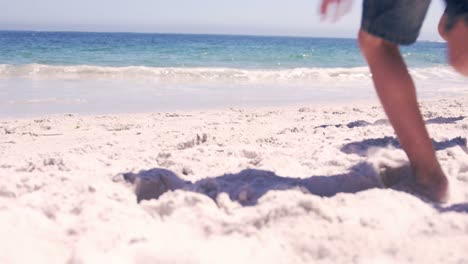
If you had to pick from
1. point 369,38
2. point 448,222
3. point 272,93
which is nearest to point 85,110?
point 272,93

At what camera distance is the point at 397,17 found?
1.60 m

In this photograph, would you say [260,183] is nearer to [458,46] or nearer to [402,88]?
[402,88]

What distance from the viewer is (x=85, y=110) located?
16.7ft

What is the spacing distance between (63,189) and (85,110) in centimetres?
362

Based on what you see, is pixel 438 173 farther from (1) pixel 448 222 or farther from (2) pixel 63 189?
(2) pixel 63 189

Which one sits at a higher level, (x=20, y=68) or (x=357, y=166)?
(x=357, y=166)

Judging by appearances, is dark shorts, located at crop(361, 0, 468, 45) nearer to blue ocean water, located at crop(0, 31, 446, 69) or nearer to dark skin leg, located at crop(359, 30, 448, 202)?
dark skin leg, located at crop(359, 30, 448, 202)

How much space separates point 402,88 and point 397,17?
241 millimetres

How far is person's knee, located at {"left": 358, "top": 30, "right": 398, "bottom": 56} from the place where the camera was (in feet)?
5.48

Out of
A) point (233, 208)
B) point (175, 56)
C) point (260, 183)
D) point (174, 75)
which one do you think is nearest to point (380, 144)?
point (260, 183)

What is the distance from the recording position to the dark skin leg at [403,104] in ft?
5.49

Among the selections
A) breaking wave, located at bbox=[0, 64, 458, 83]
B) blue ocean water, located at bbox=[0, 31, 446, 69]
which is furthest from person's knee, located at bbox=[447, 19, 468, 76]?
blue ocean water, located at bbox=[0, 31, 446, 69]

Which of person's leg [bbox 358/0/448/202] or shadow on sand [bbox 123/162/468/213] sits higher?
person's leg [bbox 358/0/448/202]

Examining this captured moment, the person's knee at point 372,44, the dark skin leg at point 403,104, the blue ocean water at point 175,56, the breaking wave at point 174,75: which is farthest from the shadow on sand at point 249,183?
the blue ocean water at point 175,56
